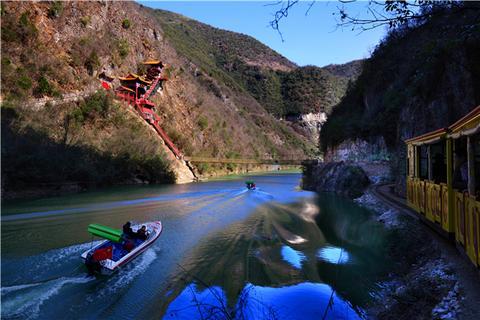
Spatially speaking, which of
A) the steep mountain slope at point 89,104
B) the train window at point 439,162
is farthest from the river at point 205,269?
the steep mountain slope at point 89,104

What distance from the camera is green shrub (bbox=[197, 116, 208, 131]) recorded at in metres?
70.0

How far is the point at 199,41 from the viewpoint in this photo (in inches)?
5960

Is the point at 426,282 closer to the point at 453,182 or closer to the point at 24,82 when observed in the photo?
the point at 453,182

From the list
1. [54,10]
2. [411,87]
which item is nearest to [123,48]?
[54,10]

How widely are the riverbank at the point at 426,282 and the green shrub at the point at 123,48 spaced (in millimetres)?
53289

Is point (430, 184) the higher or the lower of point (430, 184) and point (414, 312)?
the higher

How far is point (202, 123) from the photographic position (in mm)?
70250

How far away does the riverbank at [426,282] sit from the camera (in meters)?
5.88

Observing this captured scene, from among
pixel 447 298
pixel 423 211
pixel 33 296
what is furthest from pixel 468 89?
pixel 33 296

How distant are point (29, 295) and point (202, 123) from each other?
62.3m

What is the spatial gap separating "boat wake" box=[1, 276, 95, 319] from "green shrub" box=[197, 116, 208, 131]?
60786 mm

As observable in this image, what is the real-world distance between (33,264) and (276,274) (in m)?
7.37

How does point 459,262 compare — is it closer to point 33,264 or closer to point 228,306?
point 228,306

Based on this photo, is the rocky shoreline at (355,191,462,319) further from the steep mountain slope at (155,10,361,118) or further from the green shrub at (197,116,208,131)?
the steep mountain slope at (155,10,361,118)
